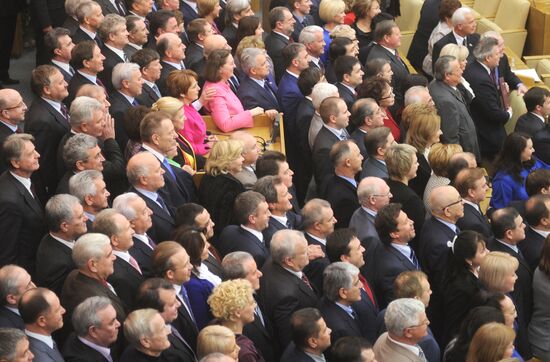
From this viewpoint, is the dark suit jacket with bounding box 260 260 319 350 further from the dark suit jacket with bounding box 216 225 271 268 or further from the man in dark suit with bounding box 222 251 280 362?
the dark suit jacket with bounding box 216 225 271 268

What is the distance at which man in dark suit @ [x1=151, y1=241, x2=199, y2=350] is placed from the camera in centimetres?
560

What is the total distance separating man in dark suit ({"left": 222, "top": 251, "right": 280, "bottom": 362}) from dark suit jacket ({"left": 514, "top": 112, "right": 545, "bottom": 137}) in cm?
325

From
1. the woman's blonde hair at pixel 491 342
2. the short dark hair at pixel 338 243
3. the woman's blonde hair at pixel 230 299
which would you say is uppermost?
the woman's blonde hair at pixel 491 342

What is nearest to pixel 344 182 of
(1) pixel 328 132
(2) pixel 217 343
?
(1) pixel 328 132

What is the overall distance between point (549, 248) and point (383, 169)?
1451 mm

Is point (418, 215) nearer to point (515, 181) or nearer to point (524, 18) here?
point (515, 181)

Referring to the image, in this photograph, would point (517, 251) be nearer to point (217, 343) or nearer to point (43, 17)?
point (217, 343)

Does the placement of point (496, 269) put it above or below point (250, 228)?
above

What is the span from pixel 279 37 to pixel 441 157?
270cm

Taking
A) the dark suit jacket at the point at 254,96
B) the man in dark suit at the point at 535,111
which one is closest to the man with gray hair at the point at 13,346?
the dark suit jacket at the point at 254,96

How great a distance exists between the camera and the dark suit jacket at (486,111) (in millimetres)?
8766

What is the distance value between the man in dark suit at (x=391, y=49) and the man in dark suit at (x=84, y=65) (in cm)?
245

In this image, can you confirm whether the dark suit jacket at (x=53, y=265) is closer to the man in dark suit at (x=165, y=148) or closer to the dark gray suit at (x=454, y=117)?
the man in dark suit at (x=165, y=148)

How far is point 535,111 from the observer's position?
816 cm
